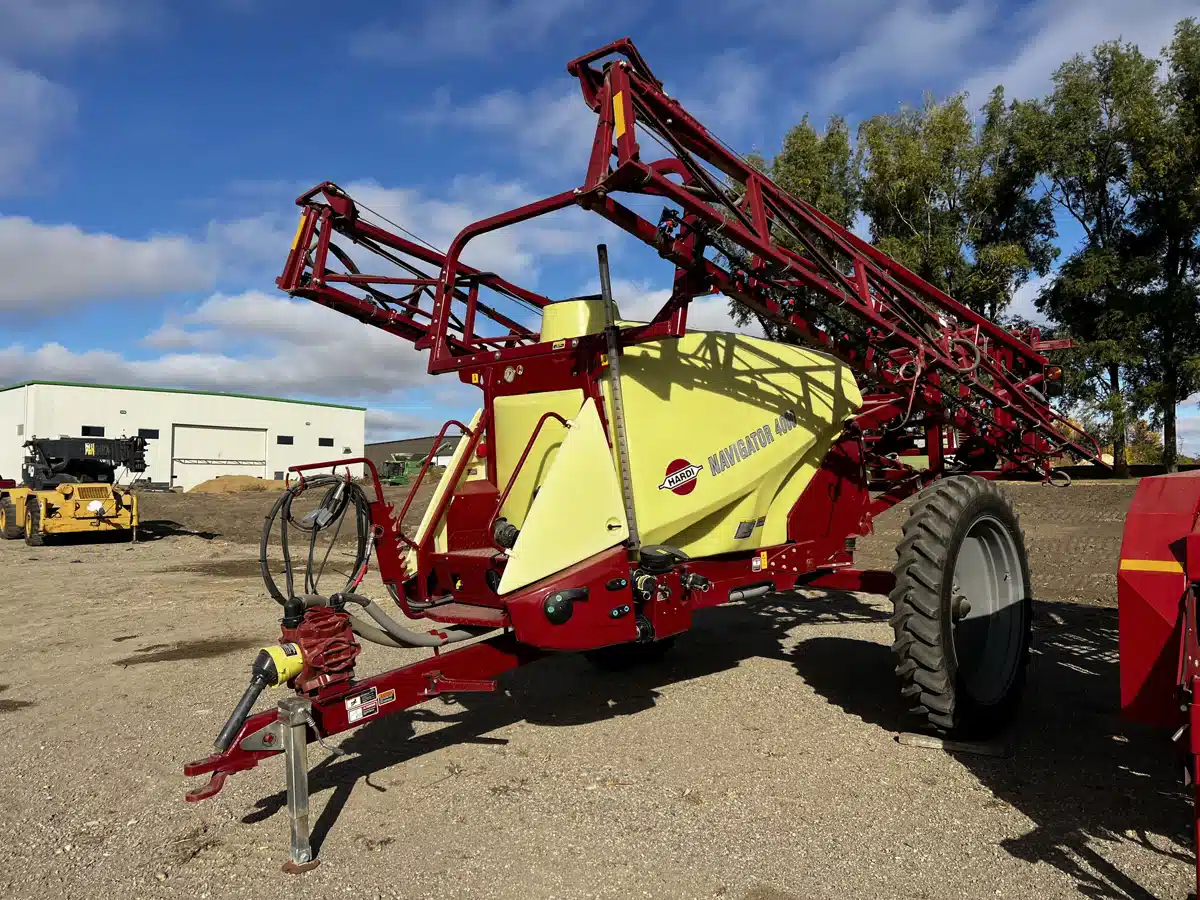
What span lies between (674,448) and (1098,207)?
24.5m

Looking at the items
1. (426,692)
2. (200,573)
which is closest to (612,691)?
(426,692)

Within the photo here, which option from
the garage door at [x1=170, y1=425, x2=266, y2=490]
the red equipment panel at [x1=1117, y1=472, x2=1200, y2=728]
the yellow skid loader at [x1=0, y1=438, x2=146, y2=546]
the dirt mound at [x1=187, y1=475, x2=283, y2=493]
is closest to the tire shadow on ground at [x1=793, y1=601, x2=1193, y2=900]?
the red equipment panel at [x1=1117, y1=472, x2=1200, y2=728]

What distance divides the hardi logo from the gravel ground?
4.92 feet

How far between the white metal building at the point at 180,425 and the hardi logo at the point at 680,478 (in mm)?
38936

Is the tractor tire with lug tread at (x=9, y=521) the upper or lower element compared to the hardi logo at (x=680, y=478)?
lower

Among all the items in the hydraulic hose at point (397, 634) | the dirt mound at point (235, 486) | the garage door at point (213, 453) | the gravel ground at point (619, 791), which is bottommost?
the gravel ground at point (619, 791)

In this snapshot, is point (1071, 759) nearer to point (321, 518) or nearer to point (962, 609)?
point (962, 609)

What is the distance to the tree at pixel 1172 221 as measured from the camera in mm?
21172

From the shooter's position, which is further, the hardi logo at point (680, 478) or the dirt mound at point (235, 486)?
the dirt mound at point (235, 486)

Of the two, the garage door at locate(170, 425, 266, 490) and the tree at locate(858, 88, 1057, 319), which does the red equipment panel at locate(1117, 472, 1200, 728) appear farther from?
the garage door at locate(170, 425, 266, 490)

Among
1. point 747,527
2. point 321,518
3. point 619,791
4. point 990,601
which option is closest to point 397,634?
point 321,518

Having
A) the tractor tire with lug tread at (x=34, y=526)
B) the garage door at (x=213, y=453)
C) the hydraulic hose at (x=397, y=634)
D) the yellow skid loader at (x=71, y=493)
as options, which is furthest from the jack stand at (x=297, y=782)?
the garage door at (x=213, y=453)

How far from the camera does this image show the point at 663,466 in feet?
16.1

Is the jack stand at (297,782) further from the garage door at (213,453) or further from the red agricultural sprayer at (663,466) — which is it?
the garage door at (213,453)
